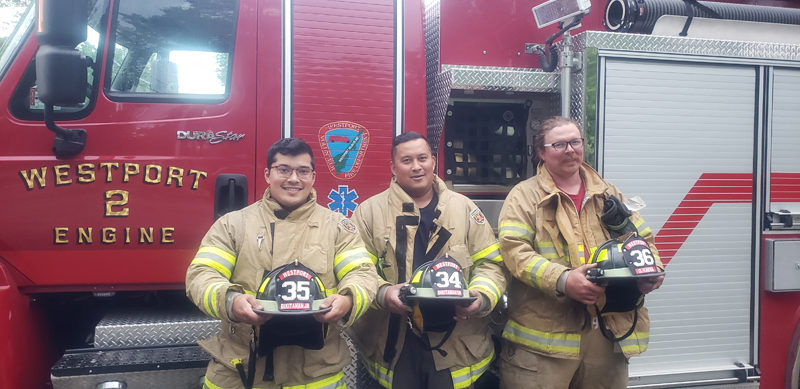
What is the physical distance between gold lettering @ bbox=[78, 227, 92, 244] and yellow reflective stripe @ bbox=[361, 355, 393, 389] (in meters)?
1.27

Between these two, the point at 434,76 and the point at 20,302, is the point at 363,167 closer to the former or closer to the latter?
the point at 434,76

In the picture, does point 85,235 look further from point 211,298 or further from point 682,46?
point 682,46

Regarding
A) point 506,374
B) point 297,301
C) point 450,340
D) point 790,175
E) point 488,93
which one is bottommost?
point 506,374

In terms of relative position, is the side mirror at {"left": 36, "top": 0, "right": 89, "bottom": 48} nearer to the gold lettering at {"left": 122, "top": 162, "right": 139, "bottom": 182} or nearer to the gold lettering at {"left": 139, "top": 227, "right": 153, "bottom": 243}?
the gold lettering at {"left": 122, "top": 162, "right": 139, "bottom": 182}

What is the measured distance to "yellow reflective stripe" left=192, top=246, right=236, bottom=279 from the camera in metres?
2.08

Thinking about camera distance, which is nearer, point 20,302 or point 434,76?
point 20,302

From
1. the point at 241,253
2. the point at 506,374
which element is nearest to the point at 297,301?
the point at 241,253

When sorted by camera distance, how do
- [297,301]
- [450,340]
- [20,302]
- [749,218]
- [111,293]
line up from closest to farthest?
1. [297,301]
2. [450,340]
3. [20,302]
4. [111,293]
5. [749,218]

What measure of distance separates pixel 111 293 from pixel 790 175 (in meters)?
3.38

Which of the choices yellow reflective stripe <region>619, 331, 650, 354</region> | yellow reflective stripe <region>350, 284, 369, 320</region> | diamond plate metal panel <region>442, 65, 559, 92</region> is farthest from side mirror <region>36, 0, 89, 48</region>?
yellow reflective stripe <region>619, 331, 650, 354</region>

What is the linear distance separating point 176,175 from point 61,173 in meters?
0.45

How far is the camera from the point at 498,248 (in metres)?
2.43

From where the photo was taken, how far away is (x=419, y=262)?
2.33m

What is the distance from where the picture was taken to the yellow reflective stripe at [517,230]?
2.38 meters
